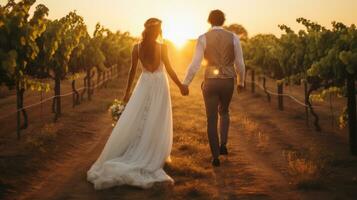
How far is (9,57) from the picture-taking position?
746 centimetres

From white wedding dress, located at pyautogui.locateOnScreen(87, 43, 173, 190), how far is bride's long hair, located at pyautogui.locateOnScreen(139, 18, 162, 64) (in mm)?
284

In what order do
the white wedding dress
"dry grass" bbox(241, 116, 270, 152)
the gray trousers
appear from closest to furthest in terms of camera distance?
the white wedding dress < the gray trousers < "dry grass" bbox(241, 116, 270, 152)

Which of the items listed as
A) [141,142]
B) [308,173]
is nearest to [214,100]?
[141,142]

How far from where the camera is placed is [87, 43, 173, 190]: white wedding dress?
7168mm

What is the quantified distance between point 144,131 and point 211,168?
1.36 metres

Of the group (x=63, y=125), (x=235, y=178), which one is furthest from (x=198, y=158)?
(x=63, y=125)

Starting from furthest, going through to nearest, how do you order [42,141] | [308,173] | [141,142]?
[42,141] → [308,173] → [141,142]

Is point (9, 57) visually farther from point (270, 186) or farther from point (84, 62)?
point (84, 62)

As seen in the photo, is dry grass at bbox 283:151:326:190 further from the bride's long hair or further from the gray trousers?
the bride's long hair

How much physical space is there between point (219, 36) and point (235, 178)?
2.20 metres

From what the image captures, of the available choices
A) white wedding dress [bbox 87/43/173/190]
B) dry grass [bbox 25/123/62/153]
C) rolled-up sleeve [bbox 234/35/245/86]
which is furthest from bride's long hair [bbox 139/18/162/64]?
dry grass [bbox 25/123/62/153]

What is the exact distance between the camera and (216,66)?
8.48 metres

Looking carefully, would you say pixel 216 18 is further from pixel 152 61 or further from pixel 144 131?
pixel 144 131

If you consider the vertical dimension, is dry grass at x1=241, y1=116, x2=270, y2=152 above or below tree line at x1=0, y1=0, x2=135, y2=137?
below
